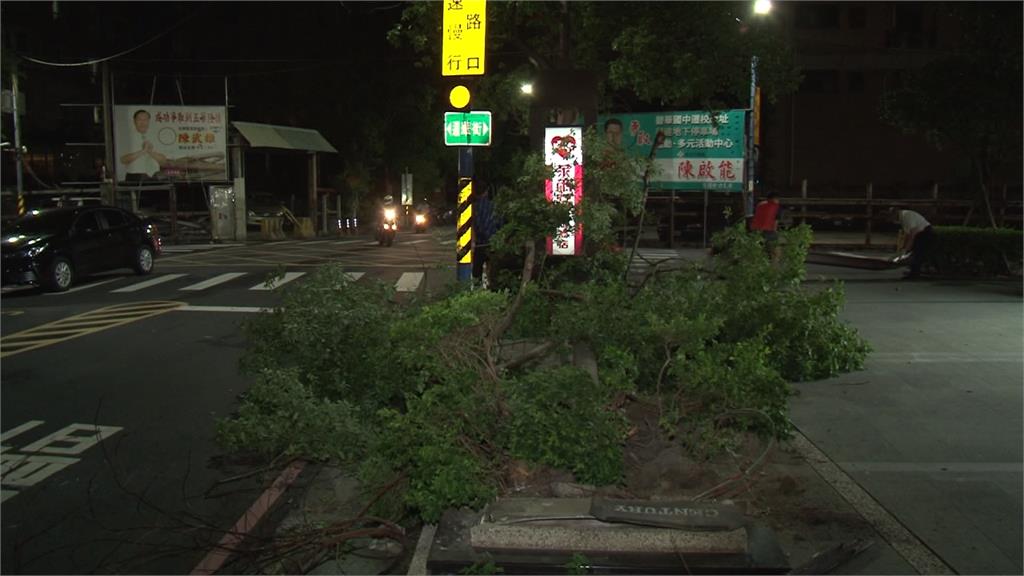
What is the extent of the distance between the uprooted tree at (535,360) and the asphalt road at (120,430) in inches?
24.0

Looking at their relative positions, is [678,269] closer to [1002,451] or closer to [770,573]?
[1002,451]

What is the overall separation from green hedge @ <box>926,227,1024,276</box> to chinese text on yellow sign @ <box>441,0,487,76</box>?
10219 mm

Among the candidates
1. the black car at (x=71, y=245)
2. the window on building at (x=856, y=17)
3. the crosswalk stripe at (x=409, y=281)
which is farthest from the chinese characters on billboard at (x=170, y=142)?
the window on building at (x=856, y=17)

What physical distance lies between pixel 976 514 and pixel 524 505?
2.63 metres

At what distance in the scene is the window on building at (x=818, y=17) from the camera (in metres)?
42.1

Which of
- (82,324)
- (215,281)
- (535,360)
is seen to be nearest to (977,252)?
(535,360)

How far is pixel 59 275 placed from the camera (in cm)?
1567

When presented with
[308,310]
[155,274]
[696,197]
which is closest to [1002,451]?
[308,310]

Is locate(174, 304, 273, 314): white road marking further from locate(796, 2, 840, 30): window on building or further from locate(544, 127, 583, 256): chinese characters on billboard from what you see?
locate(796, 2, 840, 30): window on building

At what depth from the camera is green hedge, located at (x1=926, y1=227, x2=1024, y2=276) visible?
51.4 feet

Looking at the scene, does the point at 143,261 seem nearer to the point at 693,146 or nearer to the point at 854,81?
the point at 693,146

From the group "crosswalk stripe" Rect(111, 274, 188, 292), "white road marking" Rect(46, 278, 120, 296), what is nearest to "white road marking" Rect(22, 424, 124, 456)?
"crosswalk stripe" Rect(111, 274, 188, 292)

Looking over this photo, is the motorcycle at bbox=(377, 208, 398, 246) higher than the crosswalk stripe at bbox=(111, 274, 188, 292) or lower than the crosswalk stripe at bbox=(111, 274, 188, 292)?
higher

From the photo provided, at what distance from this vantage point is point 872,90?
41875mm
